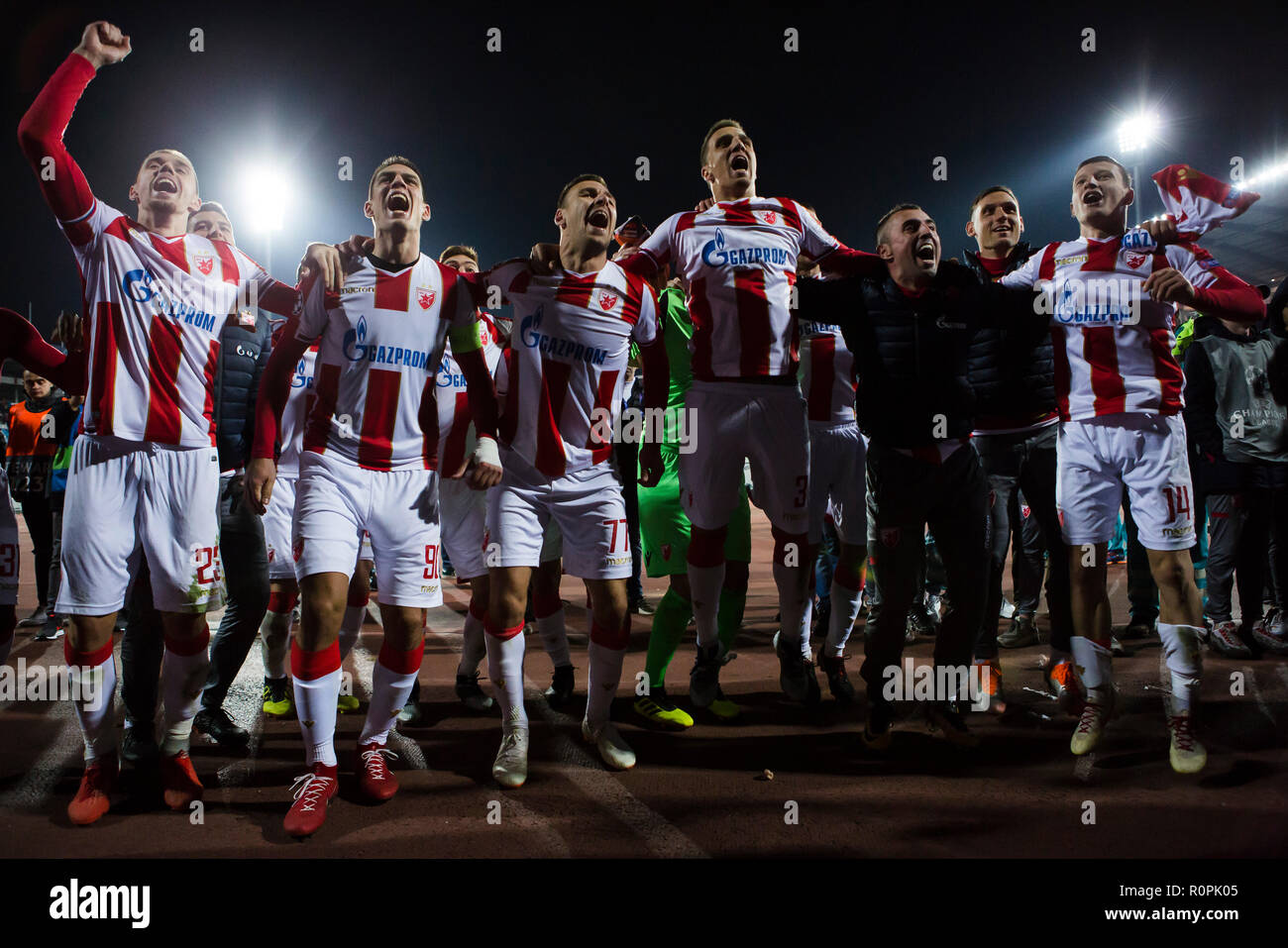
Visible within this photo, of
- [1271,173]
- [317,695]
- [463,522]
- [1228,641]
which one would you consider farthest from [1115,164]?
[1271,173]

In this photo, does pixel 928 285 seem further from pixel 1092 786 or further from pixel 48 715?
pixel 48 715

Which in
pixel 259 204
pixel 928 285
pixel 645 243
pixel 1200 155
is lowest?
pixel 928 285

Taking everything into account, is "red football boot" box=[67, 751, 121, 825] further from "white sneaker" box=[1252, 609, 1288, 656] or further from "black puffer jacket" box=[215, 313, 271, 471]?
"white sneaker" box=[1252, 609, 1288, 656]

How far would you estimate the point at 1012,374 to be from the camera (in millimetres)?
4531

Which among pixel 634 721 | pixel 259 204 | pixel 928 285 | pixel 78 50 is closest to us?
pixel 78 50

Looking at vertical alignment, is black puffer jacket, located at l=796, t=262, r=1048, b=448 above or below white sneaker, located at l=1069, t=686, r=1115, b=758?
above

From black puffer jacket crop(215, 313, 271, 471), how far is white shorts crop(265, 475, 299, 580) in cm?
32

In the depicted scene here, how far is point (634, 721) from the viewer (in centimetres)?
429

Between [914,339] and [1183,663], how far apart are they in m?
2.02

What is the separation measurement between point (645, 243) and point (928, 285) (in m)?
1.65

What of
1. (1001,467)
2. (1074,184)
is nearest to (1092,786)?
(1001,467)

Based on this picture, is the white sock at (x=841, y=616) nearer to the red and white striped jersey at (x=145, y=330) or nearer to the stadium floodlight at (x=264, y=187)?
the red and white striped jersey at (x=145, y=330)

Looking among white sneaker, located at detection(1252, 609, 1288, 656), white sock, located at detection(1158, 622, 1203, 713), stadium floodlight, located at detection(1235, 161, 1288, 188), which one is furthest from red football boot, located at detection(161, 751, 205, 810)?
stadium floodlight, located at detection(1235, 161, 1288, 188)

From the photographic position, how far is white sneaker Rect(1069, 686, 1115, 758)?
3.63m
